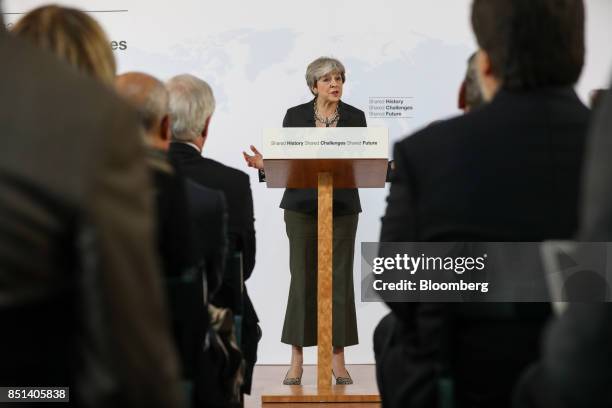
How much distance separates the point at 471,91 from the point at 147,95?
0.83 meters

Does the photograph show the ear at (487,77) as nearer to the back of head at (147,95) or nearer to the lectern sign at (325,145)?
the back of head at (147,95)

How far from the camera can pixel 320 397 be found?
15.9 feet

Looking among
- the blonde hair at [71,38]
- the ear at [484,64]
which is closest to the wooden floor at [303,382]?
the ear at [484,64]

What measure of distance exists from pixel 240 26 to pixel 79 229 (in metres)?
5.78

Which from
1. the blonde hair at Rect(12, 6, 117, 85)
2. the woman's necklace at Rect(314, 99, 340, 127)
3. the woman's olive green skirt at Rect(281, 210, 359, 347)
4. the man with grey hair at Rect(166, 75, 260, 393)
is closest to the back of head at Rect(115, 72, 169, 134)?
the man with grey hair at Rect(166, 75, 260, 393)

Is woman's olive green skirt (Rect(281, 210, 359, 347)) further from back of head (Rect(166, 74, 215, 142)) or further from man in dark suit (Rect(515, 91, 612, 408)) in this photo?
man in dark suit (Rect(515, 91, 612, 408))

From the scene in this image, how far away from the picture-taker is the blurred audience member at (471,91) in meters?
2.36

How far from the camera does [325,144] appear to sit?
4.51 metres

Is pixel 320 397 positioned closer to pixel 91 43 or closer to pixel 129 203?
pixel 91 43

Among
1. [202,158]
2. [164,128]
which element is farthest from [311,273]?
[164,128]

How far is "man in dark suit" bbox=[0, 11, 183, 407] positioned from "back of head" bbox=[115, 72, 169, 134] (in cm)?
112

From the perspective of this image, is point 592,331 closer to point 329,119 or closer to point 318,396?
point 318,396

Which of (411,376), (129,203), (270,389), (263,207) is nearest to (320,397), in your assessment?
(270,389)

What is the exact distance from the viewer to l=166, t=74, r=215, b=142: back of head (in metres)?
3.22
